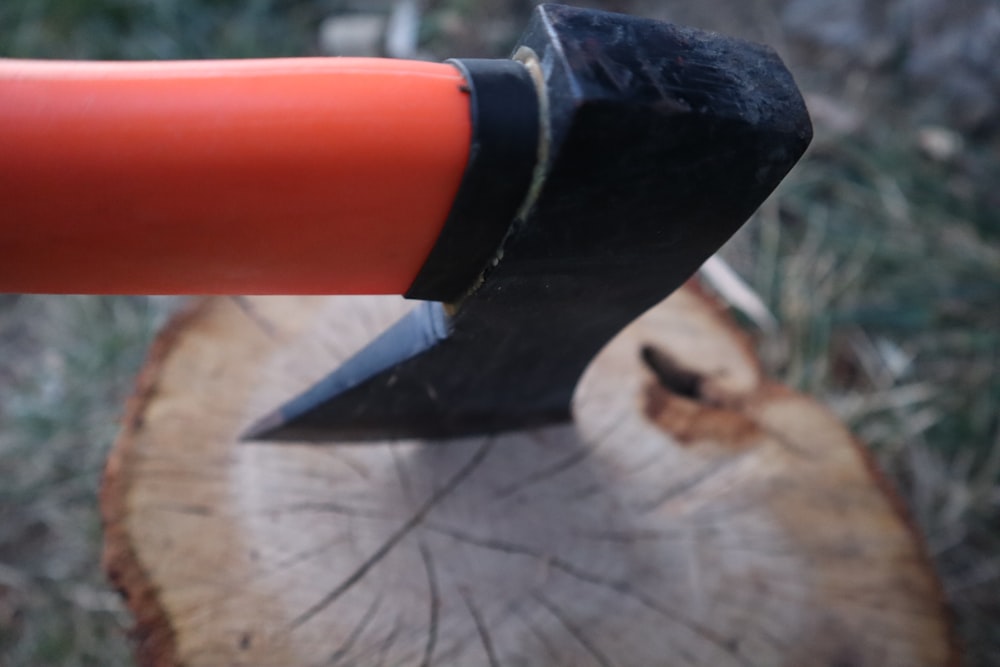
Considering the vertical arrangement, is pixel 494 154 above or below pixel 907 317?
above

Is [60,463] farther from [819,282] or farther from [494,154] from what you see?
[819,282]

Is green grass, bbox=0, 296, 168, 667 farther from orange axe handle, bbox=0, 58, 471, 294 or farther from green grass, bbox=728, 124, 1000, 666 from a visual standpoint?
green grass, bbox=728, 124, 1000, 666

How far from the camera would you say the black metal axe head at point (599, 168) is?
0.59 metres

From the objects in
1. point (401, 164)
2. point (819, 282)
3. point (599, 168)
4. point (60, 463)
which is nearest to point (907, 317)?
point (819, 282)

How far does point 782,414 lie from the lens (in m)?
1.14

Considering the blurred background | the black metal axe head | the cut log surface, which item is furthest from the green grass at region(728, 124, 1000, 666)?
the black metal axe head

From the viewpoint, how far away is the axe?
54 cm

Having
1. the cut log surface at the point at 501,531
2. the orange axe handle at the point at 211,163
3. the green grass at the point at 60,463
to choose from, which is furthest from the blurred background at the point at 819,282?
the orange axe handle at the point at 211,163

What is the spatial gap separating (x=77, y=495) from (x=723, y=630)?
1.25m

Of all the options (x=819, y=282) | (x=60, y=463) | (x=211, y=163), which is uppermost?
(x=211, y=163)

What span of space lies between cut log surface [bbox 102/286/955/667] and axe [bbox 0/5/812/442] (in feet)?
1.26

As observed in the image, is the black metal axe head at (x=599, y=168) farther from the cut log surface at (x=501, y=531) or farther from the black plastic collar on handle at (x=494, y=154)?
the cut log surface at (x=501, y=531)

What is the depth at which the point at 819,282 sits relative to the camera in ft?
6.17

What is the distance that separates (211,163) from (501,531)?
23.9 inches
